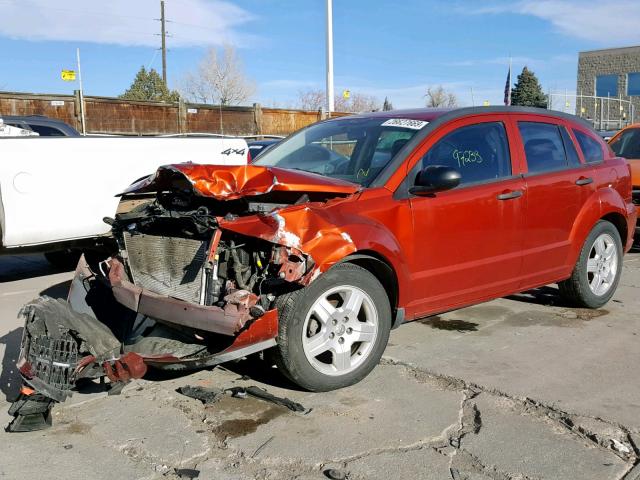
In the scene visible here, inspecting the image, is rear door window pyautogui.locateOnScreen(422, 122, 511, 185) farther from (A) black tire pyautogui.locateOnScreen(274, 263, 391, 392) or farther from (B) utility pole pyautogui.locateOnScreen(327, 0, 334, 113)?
(B) utility pole pyautogui.locateOnScreen(327, 0, 334, 113)

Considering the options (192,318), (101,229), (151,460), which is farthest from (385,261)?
(101,229)

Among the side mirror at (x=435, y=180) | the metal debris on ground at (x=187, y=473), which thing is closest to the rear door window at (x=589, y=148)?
the side mirror at (x=435, y=180)

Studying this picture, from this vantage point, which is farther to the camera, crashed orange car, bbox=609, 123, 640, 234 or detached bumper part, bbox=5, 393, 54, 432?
crashed orange car, bbox=609, 123, 640, 234

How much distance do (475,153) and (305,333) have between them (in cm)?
211

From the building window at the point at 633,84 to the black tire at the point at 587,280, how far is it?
51.1 metres

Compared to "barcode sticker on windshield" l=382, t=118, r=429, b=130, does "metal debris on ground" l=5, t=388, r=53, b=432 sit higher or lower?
lower

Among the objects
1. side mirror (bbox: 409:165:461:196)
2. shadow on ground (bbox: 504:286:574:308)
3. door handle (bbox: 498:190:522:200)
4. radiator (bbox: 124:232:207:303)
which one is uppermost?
side mirror (bbox: 409:165:461:196)

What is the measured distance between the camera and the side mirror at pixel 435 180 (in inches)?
170

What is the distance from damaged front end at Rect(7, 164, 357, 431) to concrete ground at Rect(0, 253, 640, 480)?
12.5 inches

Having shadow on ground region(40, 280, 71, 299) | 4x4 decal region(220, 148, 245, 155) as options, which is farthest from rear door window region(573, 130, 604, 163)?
shadow on ground region(40, 280, 71, 299)

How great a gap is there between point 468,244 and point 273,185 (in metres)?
1.68

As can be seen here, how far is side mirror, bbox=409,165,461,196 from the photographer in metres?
4.31

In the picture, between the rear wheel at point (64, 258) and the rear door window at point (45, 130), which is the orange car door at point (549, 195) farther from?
the rear door window at point (45, 130)

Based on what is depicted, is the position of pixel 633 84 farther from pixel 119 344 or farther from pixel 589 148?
pixel 119 344
